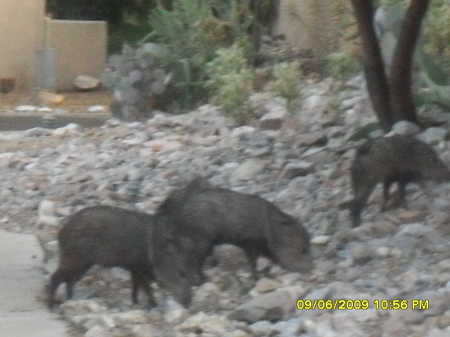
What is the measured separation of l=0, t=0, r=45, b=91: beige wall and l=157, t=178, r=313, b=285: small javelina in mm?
13730

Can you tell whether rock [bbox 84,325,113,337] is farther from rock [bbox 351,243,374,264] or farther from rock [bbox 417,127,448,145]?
rock [bbox 417,127,448,145]

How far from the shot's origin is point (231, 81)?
1023cm

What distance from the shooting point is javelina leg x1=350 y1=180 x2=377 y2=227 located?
22.0 ft

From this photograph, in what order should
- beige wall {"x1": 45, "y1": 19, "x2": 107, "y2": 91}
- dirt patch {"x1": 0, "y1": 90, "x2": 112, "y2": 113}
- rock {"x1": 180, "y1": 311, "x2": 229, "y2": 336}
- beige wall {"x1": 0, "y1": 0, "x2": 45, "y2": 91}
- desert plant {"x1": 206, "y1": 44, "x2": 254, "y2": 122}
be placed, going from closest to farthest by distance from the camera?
rock {"x1": 180, "y1": 311, "x2": 229, "y2": 336} → desert plant {"x1": 206, "y1": 44, "x2": 254, "y2": 122} → dirt patch {"x1": 0, "y1": 90, "x2": 112, "y2": 113} → beige wall {"x1": 0, "y1": 0, "x2": 45, "y2": 91} → beige wall {"x1": 45, "y1": 19, "x2": 107, "y2": 91}

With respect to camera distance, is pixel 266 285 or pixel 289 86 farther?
pixel 289 86

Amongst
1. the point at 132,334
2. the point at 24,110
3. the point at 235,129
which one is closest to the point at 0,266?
the point at 132,334

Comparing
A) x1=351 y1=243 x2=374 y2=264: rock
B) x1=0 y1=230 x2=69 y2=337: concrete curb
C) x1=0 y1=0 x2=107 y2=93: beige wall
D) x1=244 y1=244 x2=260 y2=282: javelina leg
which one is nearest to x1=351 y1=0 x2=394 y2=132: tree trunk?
x1=351 y1=243 x2=374 y2=264: rock

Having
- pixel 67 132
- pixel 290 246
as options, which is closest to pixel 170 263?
pixel 290 246

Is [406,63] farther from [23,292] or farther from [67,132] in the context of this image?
[67,132]

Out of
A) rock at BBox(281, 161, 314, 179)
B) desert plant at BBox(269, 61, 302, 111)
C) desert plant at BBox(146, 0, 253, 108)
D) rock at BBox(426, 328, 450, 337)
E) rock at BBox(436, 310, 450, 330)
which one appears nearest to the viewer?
rock at BBox(426, 328, 450, 337)

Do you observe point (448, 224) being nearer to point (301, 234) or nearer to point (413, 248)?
point (413, 248)

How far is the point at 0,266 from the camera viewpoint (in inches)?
264
